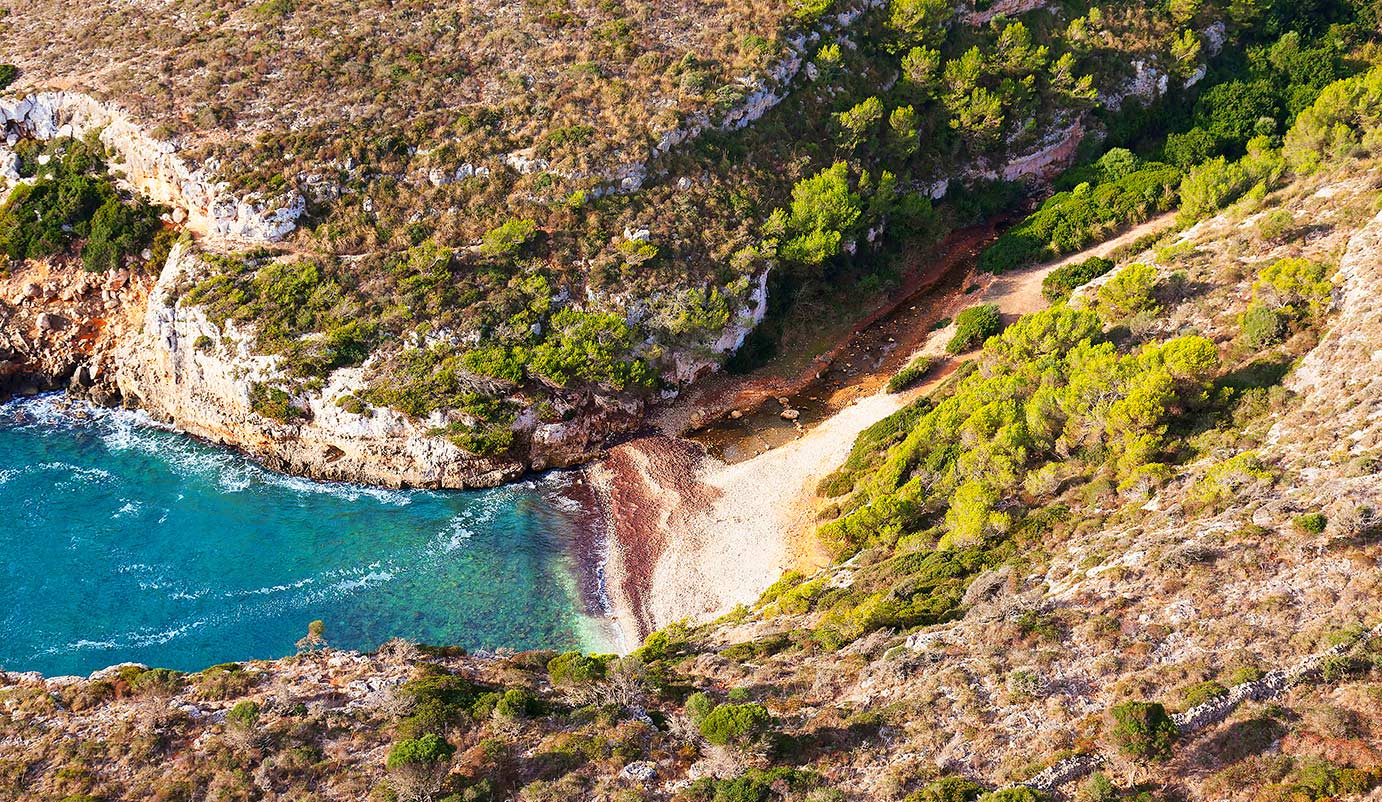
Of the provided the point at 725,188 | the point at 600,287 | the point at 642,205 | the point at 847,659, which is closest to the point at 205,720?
the point at 847,659

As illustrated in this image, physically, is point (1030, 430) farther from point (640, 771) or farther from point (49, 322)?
point (49, 322)

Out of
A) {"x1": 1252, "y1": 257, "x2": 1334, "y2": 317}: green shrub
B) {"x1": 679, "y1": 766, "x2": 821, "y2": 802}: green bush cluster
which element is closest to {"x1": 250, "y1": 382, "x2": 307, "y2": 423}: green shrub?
{"x1": 679, "y1": 766, "x2": 821, "y2": 802}: green bush cluster

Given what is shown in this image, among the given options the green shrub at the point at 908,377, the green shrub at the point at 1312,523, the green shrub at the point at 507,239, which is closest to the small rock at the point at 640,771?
the green shrub at the point at 1312,523

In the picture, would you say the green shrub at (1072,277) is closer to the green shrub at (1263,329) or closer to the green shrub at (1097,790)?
the green shrub at (1263,329)

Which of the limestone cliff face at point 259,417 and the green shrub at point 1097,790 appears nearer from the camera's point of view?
the green shrub at point 1097,790

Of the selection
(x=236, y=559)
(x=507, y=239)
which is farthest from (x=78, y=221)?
(x=236, y=559)

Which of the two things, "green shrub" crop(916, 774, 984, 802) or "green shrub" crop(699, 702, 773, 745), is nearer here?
"green shrub" crop(916, 774, 984, 802)

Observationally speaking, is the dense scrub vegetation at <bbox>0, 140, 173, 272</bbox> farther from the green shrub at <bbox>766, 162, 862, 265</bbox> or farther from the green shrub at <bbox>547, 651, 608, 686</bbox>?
the green shrub at <bbox>547, 651, 608, 686</bbox>
